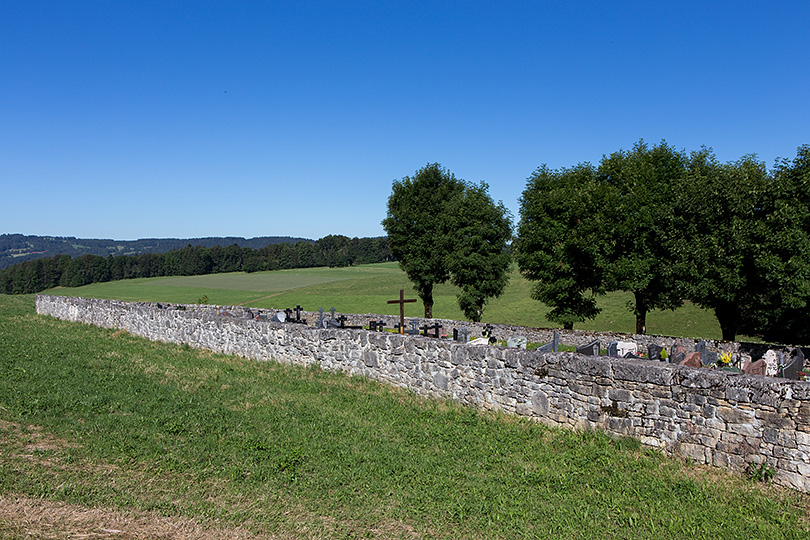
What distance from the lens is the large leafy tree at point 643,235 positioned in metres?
25.7

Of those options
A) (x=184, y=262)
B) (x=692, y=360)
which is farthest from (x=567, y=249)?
(x=184, y=262)

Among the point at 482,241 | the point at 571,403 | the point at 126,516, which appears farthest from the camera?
the point at 482,241

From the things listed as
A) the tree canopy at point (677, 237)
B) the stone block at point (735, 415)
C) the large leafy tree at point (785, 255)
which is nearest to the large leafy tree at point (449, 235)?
the tree canopy at point (677, 237)

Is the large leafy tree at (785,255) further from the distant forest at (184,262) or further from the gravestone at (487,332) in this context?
the distant forest at (184,262)

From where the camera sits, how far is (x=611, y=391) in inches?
383

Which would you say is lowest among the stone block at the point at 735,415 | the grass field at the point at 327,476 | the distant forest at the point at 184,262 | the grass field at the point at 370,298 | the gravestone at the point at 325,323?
the grass field at the point at 370,298

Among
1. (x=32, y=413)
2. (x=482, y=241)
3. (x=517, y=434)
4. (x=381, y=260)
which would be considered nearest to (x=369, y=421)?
(x=517, y=434)

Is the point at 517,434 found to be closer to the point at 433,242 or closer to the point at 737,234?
the point at 737,234

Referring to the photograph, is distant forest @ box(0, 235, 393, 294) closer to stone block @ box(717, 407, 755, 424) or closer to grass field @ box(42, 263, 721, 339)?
grass field @ box(42, 263, 721, 339)

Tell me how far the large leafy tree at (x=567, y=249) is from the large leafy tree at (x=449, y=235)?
2.92 meters

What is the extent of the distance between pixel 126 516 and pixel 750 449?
29.0ft

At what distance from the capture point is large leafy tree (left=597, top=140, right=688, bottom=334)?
2569 centimetres

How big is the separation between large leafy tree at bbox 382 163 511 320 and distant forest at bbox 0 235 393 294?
8447 centimetres

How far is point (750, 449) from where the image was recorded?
8070mm
